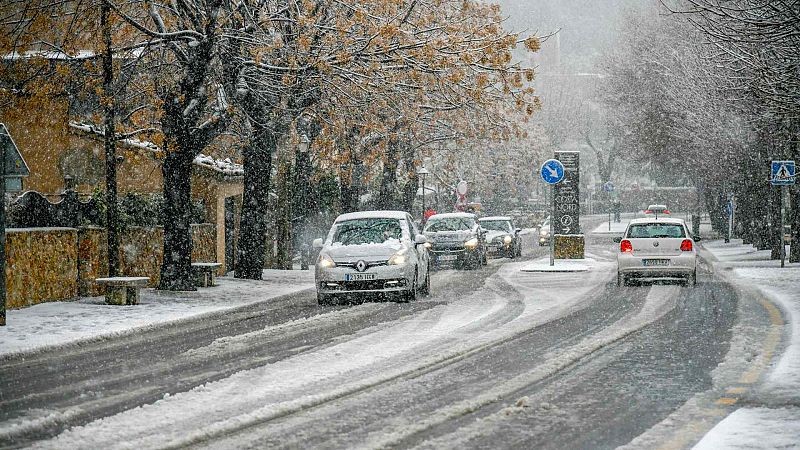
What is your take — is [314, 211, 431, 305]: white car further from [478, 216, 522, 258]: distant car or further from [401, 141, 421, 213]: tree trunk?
[401, 141, 421, 213]: tree trunk

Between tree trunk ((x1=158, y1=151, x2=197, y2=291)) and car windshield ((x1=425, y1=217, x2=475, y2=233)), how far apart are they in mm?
13090

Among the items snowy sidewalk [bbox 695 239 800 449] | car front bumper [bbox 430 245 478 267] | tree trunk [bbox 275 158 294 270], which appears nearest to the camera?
snowy sidewalk [bbox 695 239 800 449]

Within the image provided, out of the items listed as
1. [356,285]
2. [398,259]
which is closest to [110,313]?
[356,285]

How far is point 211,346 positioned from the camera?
1359 cm

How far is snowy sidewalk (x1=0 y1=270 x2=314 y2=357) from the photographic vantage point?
1477 cm

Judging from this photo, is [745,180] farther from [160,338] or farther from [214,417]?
[214,417]

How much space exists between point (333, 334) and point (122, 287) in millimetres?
6598

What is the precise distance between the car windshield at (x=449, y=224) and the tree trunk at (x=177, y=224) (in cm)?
1309

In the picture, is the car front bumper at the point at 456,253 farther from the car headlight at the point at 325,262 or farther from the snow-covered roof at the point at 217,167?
the car headlight at the point at 325,262

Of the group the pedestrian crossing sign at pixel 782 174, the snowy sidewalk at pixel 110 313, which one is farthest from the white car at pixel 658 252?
the snowy sidewalk at pixel 110 313

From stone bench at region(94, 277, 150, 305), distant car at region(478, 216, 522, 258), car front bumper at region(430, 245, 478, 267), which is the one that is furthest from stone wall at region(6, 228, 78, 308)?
distant car at region(478, 216, 522, 258)

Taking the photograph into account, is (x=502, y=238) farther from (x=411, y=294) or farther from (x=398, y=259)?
(x=398, y=259)

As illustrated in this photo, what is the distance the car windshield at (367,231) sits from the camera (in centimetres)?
2105

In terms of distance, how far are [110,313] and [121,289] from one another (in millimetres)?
1468
